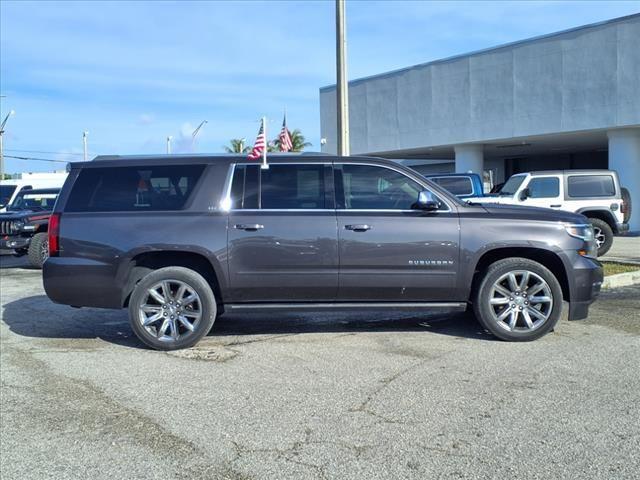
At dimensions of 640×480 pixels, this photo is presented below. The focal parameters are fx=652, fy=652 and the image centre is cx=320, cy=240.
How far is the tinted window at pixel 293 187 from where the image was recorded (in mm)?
6719

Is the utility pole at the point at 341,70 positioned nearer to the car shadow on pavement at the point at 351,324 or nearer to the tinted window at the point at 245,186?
the car shadow on pavement at the point at 351,324

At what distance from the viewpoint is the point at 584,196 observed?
571 inches

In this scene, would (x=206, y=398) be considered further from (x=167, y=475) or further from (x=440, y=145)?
(x=440, y=145)

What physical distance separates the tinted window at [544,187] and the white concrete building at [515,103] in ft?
25.9

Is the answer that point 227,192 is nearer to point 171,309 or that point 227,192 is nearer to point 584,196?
point 171,309

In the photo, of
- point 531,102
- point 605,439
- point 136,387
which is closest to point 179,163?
point 136,387

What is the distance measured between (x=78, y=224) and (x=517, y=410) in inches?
181

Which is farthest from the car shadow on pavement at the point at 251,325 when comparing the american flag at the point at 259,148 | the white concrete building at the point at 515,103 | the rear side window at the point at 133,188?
the white concrete building at the point at 515,103

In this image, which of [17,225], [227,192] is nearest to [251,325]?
Answer: [227,192]

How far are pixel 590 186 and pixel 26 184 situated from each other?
53.6 feet

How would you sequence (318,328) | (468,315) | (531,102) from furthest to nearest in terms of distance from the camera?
(531,102)
(468,315)
(318,328)

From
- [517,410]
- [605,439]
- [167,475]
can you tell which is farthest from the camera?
[517,410]

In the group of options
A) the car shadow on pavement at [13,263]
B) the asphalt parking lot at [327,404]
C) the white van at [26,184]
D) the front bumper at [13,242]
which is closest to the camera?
the asphalt parking lot at [327,404]

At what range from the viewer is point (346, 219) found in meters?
6.58
